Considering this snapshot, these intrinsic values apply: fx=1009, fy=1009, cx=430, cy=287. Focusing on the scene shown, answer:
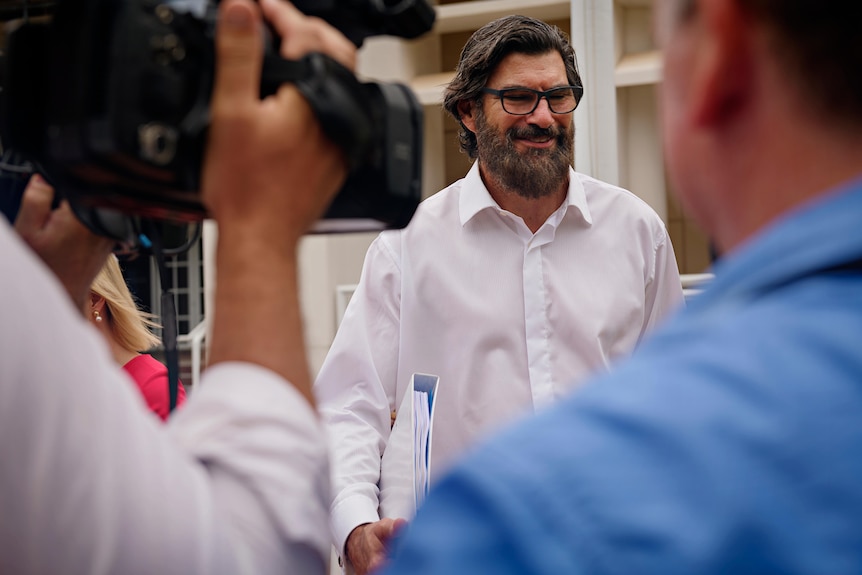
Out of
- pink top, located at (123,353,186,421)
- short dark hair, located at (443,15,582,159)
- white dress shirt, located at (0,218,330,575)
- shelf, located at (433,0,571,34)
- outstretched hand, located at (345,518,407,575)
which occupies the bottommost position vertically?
outstretched hand, located at (345,518,407,575)

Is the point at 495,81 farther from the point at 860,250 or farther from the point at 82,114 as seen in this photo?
the point at 860,250

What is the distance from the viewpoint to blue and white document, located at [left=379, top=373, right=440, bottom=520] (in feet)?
6.08

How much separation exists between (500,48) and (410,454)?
37.1 inches

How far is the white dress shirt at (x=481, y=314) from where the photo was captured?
6.91 ft

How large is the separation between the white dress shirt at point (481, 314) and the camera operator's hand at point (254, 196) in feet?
4.38

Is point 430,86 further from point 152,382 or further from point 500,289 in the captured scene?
point 152,382

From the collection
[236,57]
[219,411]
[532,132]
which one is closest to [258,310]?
[219,411]

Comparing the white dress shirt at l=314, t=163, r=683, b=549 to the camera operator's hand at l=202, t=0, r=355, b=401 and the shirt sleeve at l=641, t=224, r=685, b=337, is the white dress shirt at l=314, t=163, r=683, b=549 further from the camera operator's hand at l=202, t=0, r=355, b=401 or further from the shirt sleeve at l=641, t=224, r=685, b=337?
the camera operator's hand at l=202, t=0, r=355, b=401

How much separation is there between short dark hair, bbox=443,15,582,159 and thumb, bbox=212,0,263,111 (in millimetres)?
1618

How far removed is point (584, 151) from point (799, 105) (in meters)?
3.48

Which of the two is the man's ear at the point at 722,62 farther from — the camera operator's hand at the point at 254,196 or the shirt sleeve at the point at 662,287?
the shirt sleeve at the point at 662,287

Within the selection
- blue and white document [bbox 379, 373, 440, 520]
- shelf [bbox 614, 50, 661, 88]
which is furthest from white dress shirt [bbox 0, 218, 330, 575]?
shelf [bbox 614, 50, 661, 88]

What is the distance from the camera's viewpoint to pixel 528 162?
7.36 ft

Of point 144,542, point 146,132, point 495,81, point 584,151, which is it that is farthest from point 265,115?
point 584,151
